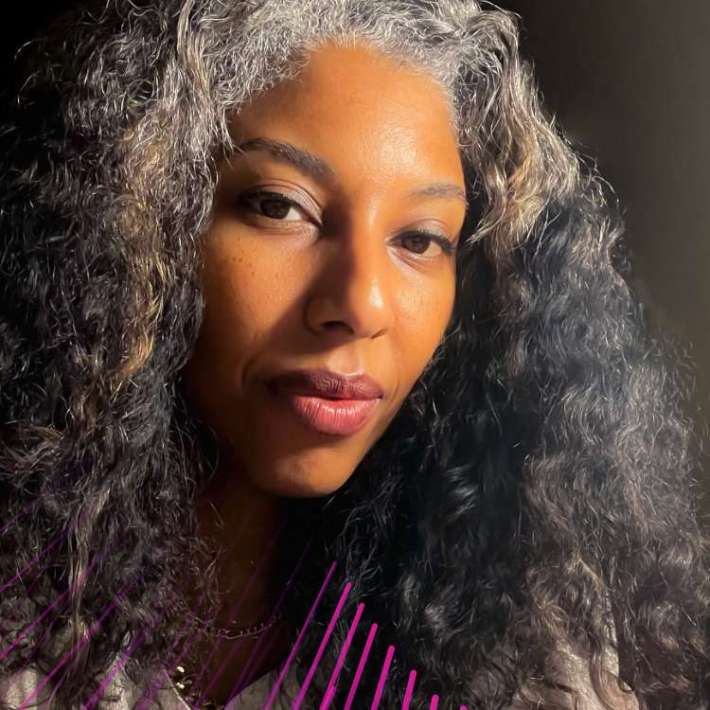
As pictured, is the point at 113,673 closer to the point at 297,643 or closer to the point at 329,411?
the point at 297,643

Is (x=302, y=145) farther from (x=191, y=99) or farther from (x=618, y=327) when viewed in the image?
(x=618, y=327)

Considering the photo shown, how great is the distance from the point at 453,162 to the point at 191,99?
Result: 0.84ft

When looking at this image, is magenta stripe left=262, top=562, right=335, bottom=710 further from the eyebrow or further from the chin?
the eyebrow

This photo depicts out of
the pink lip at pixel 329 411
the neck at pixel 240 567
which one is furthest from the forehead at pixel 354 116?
the neck at pixel 240 567

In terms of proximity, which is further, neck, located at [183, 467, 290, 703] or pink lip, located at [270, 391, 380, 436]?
neck, located at [183, 467, 290, 703]

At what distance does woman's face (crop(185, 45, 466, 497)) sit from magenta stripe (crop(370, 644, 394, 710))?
183 millimetres

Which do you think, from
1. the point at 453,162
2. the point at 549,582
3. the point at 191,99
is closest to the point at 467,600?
the point at 549,582

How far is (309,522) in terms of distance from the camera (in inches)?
42.6

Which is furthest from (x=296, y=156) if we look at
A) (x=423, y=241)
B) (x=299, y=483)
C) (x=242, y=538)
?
(x=242, y=538)

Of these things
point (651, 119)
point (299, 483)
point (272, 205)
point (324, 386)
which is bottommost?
point (299, 483)

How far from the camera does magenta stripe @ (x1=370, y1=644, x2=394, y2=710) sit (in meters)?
0.97

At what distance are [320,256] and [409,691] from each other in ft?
1.39

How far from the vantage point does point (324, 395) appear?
911 millimetres

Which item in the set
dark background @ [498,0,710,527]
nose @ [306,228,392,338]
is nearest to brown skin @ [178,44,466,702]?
nose @ [306,228,392,338]
